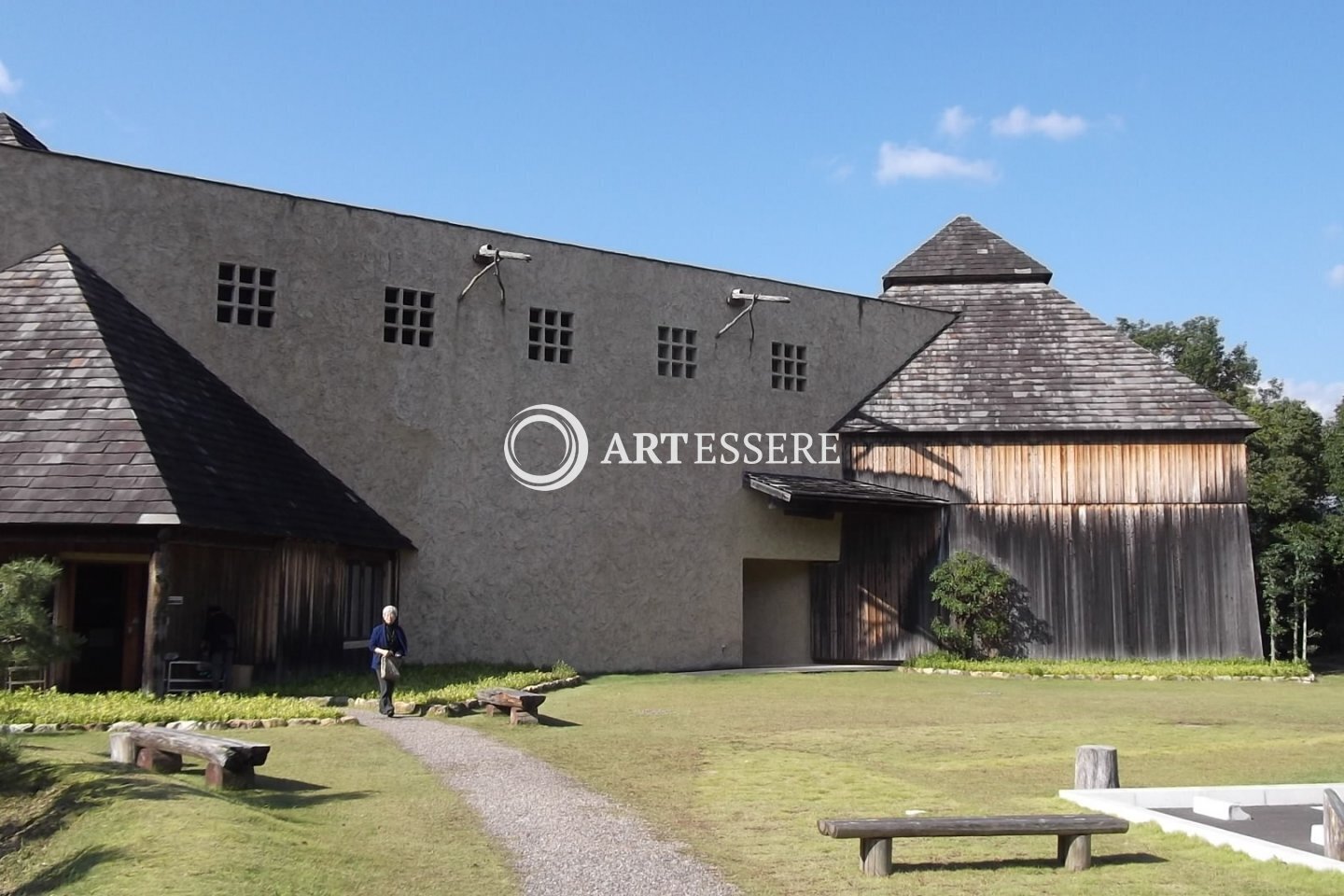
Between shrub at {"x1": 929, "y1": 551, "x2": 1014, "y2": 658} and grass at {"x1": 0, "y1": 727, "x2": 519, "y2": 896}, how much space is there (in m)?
18.0

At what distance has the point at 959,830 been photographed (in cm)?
830

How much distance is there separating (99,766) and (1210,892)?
28.7ft

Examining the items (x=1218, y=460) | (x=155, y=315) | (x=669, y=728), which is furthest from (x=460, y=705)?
(x=1218, y=460)

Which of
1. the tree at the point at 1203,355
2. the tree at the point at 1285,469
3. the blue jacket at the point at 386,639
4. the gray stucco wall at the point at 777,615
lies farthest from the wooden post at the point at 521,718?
the tree at the point at 1203,355

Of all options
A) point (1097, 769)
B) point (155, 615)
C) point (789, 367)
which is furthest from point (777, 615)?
point (1097, 769)

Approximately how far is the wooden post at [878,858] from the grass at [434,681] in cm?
949

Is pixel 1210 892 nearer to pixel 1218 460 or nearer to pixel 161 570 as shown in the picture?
pixel 161 570

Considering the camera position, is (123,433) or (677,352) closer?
(123,433)

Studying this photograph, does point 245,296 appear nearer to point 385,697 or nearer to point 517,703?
point 385,697

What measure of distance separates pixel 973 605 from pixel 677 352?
8.43 meters

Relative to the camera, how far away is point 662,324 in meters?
27.1

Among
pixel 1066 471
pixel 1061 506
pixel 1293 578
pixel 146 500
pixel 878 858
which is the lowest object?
pixel 878 858

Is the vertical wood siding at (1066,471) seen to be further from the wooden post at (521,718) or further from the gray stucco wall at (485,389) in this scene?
the wooden post at (521,718)

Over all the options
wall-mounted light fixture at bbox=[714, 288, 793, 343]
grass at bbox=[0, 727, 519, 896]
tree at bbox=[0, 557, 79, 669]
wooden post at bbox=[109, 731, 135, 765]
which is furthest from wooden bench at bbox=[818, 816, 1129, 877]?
wall-mounted light fixture at bbox=[714, 288, 793, 343]
